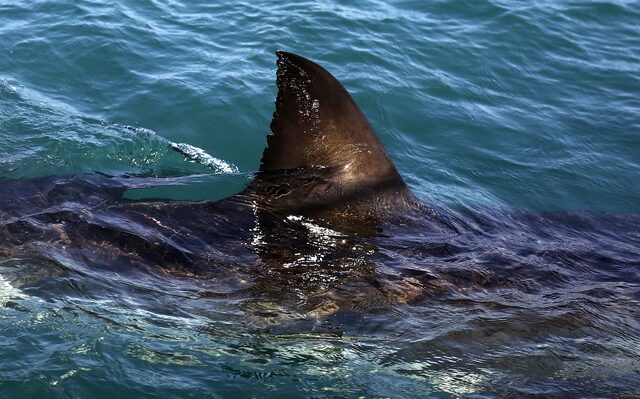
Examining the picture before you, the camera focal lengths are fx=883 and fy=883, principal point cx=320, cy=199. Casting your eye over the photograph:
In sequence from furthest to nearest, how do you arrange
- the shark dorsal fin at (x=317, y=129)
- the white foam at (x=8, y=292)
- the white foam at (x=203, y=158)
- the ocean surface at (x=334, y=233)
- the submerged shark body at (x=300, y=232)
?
the white foam at (x=203, y=158) → the shark dorsal fin at (x=317, y=129) → the submerged shark body at (x=300, y=232) → the white foam at (x=8, y=292) → the ocean surface at (x=334, y=233)

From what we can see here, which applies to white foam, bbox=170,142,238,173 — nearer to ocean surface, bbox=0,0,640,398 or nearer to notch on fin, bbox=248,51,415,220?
ocean surface, bbox=0,0,640,398

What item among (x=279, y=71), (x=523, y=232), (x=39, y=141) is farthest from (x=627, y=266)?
(x=39, y=141)

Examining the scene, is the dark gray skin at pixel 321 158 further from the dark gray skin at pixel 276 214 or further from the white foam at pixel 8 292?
the white foam at pixel 8 292

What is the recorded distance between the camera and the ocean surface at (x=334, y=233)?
5.76 m

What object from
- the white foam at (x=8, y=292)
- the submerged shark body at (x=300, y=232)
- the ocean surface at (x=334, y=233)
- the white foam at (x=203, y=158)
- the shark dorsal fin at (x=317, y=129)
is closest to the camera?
the ocean surface at (x=334, y=233)

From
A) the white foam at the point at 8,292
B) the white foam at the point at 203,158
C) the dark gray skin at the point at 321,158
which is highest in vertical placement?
the dark gray skin at the point at 321,158

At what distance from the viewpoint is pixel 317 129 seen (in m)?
6.63

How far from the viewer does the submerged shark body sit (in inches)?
244

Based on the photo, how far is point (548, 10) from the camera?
555 inches

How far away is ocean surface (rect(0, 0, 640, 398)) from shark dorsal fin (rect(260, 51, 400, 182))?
58cm

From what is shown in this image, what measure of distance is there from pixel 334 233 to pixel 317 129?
791mm

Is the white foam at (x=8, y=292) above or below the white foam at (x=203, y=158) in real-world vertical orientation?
below

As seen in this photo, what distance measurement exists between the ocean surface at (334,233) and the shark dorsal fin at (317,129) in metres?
0.58

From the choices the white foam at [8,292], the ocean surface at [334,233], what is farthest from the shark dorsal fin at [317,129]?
the white foam at [8,292]
